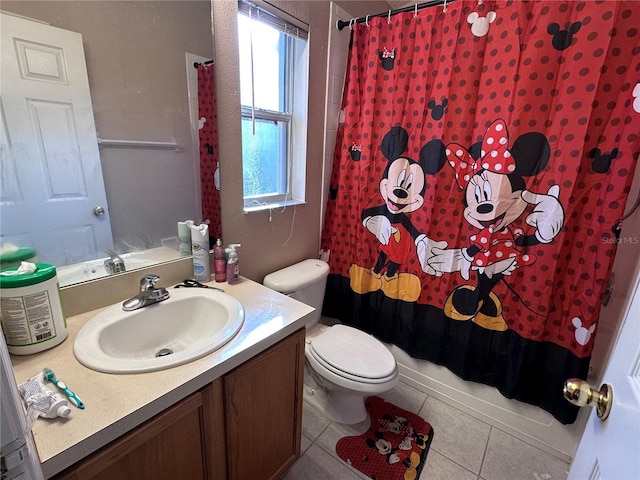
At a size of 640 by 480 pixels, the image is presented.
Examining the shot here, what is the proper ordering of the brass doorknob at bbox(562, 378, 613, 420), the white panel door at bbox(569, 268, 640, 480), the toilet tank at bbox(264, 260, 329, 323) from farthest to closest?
the toilet tank at bbox(264, 260, 329, 323) → the brass doorknob at bbox(562, 378, 613, 420) → the white panel door at bbox(569, 268, 640, 480)

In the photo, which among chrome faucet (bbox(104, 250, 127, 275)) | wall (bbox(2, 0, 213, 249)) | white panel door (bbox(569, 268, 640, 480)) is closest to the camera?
white panel door (bbox(569, 268, 640, 480))

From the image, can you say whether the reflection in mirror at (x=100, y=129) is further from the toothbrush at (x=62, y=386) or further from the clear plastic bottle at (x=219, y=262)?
the toothbrush at (x=62, y=386)

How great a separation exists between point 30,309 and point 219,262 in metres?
0.59

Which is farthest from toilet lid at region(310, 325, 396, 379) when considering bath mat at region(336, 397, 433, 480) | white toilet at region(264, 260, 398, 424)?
bath mat at region(336, 397, 433, 480)

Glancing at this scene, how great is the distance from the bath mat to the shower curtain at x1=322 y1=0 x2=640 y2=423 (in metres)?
0.34

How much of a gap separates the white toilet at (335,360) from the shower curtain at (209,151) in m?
0.42

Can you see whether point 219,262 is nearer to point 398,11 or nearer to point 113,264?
point 113,264

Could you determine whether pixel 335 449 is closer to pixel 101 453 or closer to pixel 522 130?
pixel 101 453

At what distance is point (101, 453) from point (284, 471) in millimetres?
813

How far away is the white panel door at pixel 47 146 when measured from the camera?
2.56 feet

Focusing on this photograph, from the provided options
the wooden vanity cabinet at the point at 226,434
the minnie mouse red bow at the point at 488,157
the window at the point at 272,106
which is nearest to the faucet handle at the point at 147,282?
the wooden vanity cabinet at the point at 226,434

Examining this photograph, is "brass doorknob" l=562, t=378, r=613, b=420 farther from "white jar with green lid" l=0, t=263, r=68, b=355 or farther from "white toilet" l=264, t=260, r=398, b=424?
"white jar with green lid" l=0, t=263, r=68, b=355

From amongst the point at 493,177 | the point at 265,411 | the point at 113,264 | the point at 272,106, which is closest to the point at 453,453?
the point at 265,411

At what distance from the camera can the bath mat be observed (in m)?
1.37
